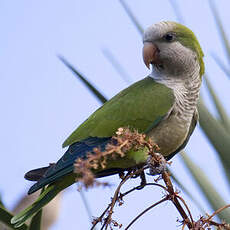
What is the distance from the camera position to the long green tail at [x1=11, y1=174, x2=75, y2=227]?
2238mm

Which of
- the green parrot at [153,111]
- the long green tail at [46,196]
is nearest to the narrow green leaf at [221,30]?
the green parrot at [153,111]

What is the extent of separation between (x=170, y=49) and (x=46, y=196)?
131 cm

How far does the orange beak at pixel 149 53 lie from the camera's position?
2809 millimetres

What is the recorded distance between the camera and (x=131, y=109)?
268cm

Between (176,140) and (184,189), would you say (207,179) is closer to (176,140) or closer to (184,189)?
(184,189)

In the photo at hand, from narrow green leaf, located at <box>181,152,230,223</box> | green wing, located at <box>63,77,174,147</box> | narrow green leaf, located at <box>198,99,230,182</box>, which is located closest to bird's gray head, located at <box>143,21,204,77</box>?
green wing, located at <box>63,77,174,147</box>

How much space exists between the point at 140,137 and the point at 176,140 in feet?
4.60

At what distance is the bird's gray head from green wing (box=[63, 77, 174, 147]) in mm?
172

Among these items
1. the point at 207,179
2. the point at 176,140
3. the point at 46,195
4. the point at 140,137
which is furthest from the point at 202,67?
the point at 140,137

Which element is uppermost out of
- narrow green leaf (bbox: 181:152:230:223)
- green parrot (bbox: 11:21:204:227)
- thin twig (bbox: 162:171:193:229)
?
thin twig (bbox: 162:171:193:229)

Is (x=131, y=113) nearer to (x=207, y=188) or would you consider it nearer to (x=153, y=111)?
(x=153, y=111)

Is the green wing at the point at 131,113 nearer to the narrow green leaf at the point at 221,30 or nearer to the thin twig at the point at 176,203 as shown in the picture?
the narrow green leaf at the point at 221,30

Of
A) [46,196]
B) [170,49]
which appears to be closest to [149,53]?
[170,49]

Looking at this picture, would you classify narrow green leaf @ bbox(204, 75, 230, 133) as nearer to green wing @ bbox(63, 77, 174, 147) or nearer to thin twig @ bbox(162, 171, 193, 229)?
green wing @ bbox(63, 77, 174, 147)
